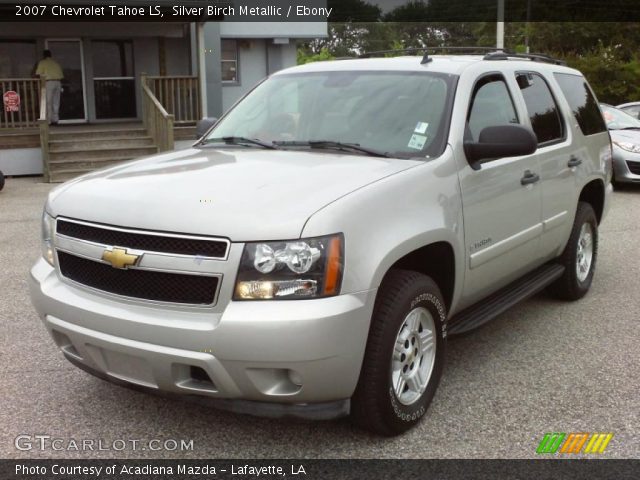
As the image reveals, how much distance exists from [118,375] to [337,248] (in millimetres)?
1206

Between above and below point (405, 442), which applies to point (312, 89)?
above

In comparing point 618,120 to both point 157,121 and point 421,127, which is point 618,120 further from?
point 421,127

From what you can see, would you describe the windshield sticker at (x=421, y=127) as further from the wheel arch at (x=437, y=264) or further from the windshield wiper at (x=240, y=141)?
the windshield wiper at (x=240, y=141)

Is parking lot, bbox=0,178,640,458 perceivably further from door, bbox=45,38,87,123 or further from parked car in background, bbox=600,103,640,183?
door, bbox=45,38,87,123

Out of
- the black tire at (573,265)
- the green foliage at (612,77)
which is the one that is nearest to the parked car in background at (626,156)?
the black tire at (573,265)

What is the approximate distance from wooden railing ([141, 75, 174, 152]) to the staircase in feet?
0.66

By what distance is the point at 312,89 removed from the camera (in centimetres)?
466

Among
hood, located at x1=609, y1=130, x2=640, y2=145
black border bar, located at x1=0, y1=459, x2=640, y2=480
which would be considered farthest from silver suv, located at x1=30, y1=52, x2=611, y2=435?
hood, located at x1=609, y1=130, x2=640, y2=145

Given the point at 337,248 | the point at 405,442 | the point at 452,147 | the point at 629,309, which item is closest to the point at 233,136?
the point at 452,147

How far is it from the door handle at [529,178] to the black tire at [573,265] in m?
1.12

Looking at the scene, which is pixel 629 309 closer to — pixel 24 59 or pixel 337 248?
pixel 337 248

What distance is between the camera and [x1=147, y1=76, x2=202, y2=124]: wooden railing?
16.2 metres

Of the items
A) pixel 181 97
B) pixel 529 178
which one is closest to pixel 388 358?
pixel 529 178

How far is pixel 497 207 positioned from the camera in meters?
4.28
